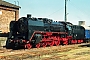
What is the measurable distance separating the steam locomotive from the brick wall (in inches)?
414

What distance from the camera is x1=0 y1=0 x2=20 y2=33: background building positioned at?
119 ft

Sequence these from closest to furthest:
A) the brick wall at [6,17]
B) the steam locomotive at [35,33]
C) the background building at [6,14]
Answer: the steam locomotive at [35,33]
the background building at [6,14]
the brick wall at [6,17]

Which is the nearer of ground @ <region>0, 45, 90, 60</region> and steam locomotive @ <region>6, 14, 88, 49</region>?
ground @ <region>0, 45, 90, 60</region>

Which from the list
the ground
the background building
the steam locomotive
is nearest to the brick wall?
the background building

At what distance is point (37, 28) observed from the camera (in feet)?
84.7

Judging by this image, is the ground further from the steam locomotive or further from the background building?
the background building

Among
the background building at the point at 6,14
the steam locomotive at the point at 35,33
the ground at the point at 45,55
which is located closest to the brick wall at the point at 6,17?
the background building at the point at 6,14

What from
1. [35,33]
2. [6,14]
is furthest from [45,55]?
[6,14]

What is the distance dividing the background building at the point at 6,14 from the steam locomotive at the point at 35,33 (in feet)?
34.6

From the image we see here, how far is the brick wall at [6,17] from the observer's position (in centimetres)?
3656

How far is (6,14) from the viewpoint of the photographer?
37531 mm

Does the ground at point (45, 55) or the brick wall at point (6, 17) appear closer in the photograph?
the ground at point (45, 55)

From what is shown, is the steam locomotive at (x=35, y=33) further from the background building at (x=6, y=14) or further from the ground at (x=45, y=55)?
the background building at (x=6, y=14)

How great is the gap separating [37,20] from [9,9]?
13323mm
